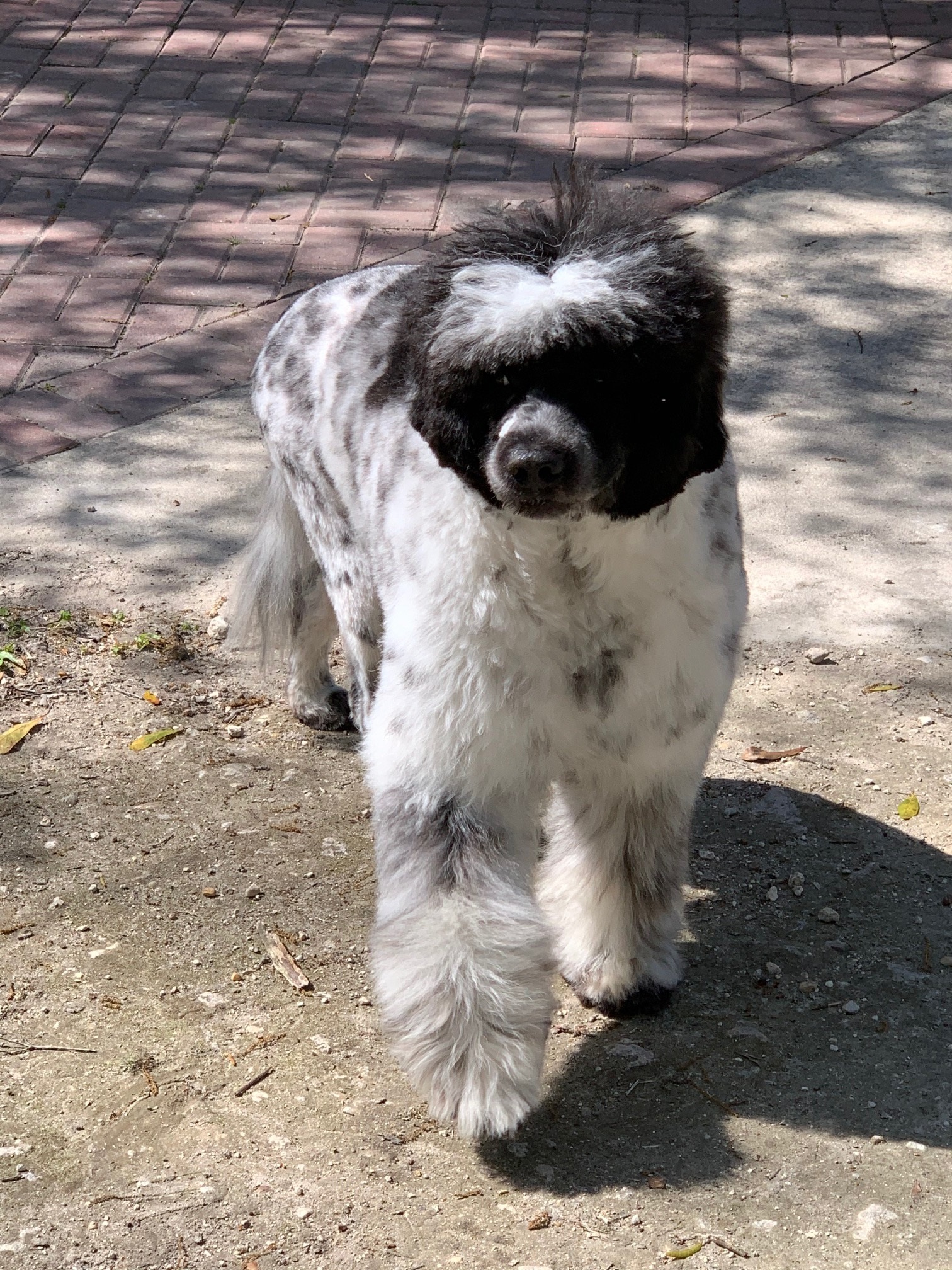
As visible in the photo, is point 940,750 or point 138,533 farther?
point 138,533

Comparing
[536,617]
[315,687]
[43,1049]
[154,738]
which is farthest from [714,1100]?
[154,738]

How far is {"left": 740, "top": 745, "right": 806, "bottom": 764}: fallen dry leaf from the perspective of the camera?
401 centimetres

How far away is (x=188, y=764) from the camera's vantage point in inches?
157

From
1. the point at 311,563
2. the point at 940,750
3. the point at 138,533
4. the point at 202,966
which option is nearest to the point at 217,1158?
the point at 202,966

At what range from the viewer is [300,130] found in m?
7.46

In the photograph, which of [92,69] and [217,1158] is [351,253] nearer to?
[92,69]

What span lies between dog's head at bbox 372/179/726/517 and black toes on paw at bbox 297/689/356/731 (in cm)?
167

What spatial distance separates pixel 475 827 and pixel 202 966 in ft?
2.89

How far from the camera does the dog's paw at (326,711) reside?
421 cm

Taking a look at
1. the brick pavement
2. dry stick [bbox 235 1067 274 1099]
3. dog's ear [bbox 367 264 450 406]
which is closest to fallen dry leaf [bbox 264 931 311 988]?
dry stick [bbox 235 1067 274 1099]

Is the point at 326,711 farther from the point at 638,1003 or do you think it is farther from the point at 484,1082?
the point at 484,1082

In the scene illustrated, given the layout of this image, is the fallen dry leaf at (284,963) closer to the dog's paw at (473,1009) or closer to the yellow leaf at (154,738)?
the dog's paw at (473,1009)

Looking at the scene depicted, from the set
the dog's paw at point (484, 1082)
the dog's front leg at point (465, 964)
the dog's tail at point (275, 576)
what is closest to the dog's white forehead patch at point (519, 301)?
the dog's front leg at point (465, 964)

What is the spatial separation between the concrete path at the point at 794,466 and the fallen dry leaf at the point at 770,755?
19.6 inches
